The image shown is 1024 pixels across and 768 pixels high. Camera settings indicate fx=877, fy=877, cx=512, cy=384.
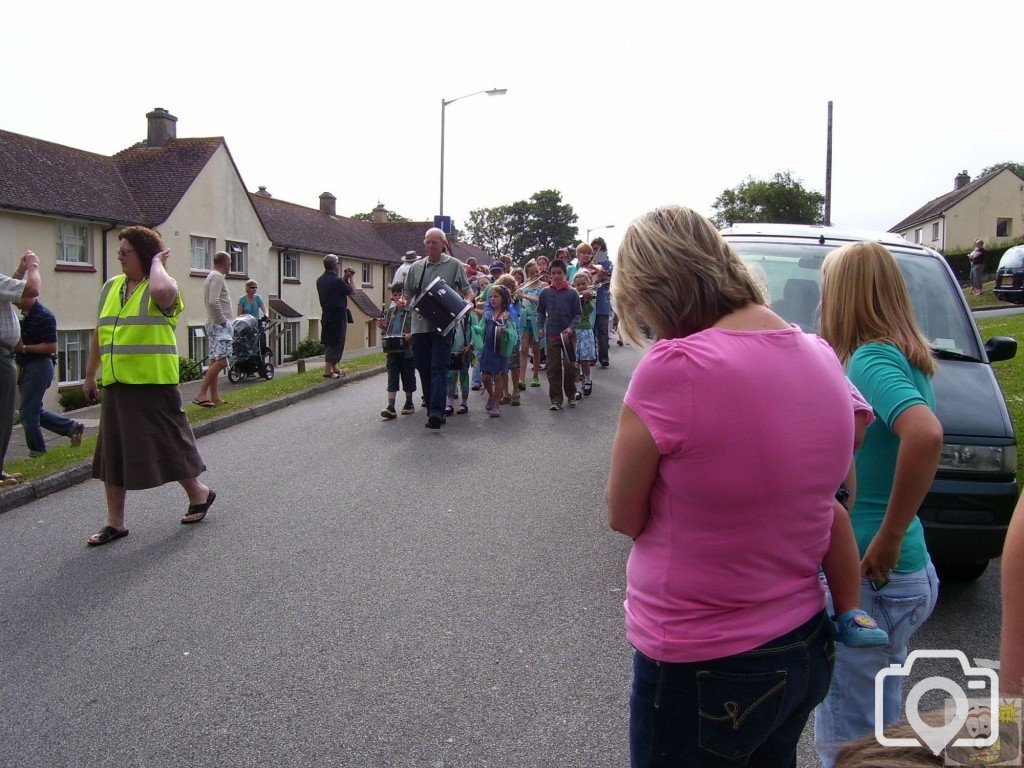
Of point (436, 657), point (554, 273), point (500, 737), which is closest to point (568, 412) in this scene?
point (554, 273)

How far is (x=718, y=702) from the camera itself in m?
1.84

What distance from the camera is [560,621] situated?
4613 mm

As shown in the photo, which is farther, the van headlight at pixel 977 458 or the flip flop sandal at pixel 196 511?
the flip flop sandal at pixel 196 511

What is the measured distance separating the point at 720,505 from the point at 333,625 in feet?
10.5

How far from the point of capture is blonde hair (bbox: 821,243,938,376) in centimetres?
266

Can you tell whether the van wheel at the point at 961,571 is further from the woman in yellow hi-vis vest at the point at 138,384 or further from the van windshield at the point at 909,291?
the woman in yellow hi-vis vest at the point at 138,384

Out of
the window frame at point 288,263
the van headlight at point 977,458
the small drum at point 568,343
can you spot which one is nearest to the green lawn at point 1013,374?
the van headlight at point 977,458

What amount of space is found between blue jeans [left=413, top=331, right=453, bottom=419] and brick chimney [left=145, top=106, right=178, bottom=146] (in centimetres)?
3218

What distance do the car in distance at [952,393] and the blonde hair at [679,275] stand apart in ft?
7.91

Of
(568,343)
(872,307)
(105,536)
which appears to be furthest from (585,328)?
(872,307)

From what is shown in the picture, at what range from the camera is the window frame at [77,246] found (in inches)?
1130

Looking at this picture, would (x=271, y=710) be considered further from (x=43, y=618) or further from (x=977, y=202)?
(x=977, y=202)

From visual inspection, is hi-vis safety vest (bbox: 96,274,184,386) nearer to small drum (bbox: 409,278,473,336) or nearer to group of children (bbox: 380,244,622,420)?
small drum (bbox: 409,278,473,336)

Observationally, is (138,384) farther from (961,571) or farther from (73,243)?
(73,243)
